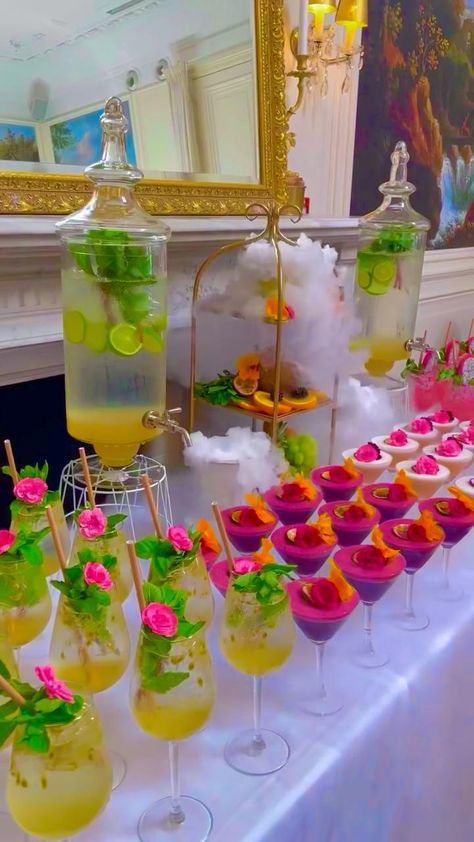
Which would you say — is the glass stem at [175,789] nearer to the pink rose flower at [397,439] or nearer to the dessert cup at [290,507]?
the dessert cup at [290,507]

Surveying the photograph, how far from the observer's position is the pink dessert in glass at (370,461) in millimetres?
1352

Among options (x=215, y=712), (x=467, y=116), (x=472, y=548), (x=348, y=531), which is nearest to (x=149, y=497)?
(x=215, y=712)

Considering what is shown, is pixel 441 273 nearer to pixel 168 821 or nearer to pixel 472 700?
pixel 472 700

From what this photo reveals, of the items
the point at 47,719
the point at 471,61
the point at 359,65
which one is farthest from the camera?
the point at 471,61

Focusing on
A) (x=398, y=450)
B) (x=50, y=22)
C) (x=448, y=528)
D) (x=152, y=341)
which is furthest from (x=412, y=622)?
(x=50, y=22)

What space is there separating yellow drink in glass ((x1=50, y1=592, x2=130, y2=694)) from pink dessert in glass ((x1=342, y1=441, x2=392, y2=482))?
72cm

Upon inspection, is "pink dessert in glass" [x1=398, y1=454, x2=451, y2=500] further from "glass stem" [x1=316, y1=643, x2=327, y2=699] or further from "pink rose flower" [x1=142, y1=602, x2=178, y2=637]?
"pink rose flower" [x1=142, y1=602, x2=178, y2=637]

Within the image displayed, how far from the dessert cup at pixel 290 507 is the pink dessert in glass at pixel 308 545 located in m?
0.14

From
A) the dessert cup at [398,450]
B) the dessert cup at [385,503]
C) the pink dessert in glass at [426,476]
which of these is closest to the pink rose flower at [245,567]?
the dessert cup at [385,503]

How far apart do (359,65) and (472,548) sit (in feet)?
5.01

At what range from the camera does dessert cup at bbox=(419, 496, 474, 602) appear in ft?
3.58

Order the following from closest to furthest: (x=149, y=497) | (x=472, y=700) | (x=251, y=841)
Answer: (x=251, y=841), (x=149, y=497), (x=472, y=700)

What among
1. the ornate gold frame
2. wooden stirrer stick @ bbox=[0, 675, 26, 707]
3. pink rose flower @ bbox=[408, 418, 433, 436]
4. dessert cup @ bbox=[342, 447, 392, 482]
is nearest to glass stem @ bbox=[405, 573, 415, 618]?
dessert cup @ bbox=[342, 447, 392, 482]

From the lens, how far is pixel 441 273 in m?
2.85
